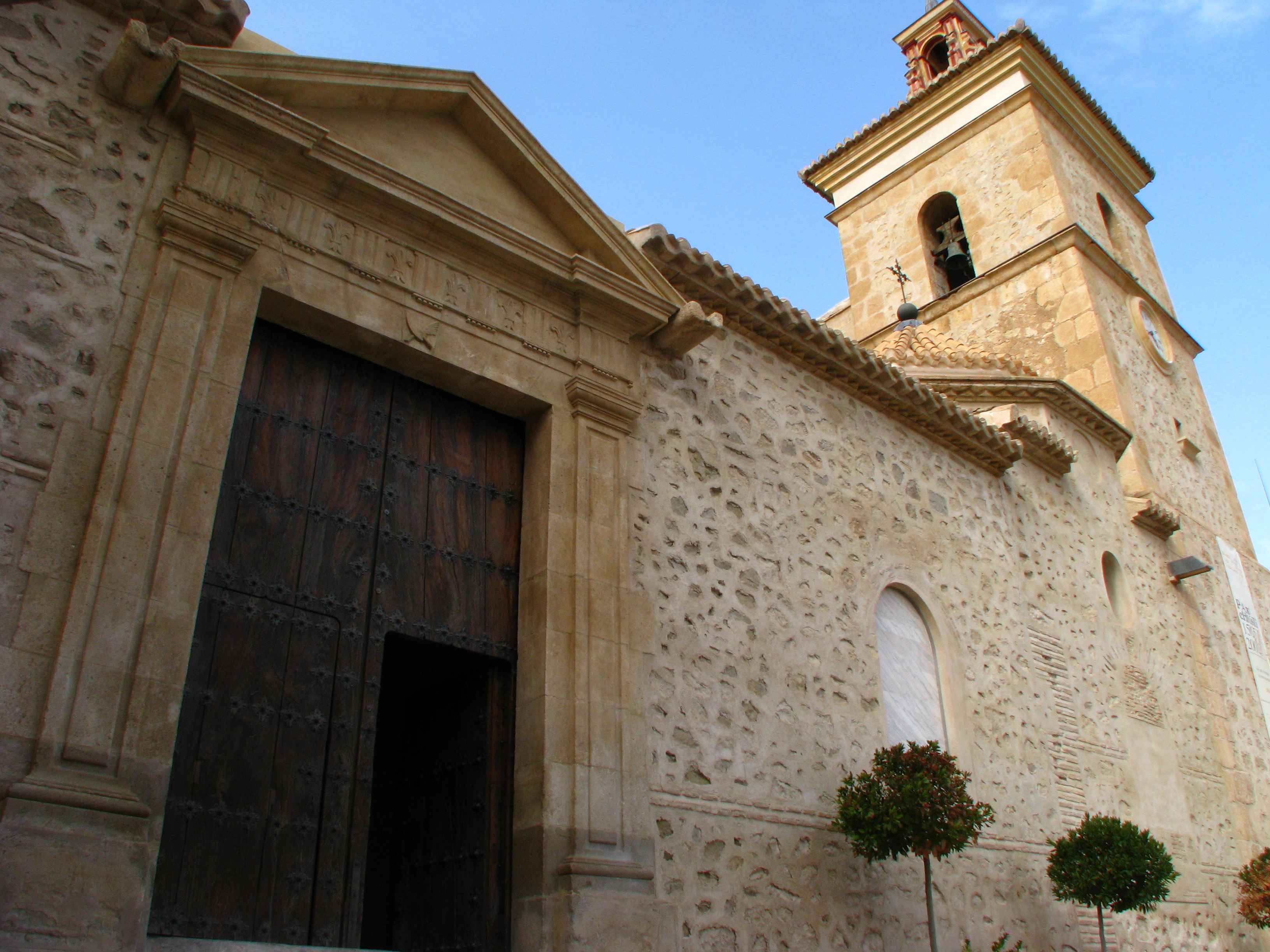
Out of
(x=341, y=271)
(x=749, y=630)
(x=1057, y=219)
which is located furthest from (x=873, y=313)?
(x=341, y=271)

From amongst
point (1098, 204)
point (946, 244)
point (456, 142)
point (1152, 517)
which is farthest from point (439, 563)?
point (1098, 204)

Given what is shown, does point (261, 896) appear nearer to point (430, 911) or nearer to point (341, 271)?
point (430, 911)

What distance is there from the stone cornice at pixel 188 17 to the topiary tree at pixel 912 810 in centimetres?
549

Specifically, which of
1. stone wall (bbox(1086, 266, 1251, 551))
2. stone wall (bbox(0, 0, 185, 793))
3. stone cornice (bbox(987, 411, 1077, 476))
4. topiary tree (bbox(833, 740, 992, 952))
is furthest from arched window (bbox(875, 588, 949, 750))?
stone wall (bbox(1086, 266, 1251, 551))

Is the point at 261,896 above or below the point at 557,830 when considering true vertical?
below

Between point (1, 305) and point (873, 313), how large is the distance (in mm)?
14569

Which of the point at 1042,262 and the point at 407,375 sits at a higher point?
the point at 1042,262

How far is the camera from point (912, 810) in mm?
6164

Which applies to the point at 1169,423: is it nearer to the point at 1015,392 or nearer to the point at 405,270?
the point at 1015,392

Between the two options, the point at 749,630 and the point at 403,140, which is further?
the point at 749,630

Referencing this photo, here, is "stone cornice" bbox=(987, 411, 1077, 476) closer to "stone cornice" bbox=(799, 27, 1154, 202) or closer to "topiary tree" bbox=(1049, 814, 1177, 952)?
"topiary tree" bbox=(1049, 814, 1177, 952)

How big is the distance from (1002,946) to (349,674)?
4.74m

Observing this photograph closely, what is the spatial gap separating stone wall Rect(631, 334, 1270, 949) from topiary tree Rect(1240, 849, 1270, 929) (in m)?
0.21

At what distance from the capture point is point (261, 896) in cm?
446
